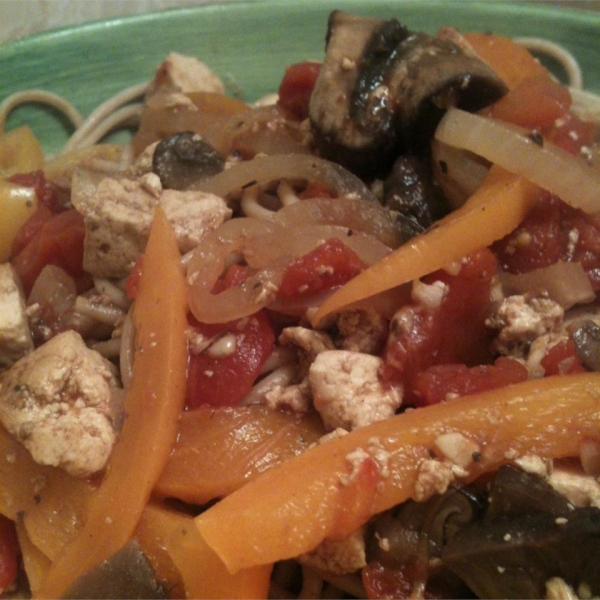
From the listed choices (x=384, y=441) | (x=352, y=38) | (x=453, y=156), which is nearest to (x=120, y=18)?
(x=352, y=38)

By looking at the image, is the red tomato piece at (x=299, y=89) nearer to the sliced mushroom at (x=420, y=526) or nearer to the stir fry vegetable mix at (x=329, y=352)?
the stir fry vegetable mix at (x=329, y=352)

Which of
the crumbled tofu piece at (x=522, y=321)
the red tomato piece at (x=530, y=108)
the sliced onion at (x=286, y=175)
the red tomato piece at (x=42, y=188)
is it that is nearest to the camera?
the crumbled tofu piece at (x=522, y=321)

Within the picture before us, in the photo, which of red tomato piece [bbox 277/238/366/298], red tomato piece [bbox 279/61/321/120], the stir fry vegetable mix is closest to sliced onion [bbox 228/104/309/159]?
the stir fry vegetable mix

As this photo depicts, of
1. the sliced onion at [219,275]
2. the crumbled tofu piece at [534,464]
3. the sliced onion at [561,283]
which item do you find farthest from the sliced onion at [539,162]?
the crumbled tofu piece at [534,464]

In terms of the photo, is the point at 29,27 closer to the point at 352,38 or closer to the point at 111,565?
the point at 352,38

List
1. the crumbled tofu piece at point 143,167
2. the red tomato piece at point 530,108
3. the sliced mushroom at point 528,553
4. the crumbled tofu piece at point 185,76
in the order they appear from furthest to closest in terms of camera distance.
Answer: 1. the crumbled tofu piece at point 185,76
2. the crumbled tofu piece at point 143,167
3. the red tomato piece at point 530,108
4. the sliced mushroom at point 528,553

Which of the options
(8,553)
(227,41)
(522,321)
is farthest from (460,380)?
(227,41)

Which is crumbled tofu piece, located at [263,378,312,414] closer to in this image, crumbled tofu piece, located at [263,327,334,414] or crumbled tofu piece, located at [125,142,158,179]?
crumbled tofu piece, located at [263,327,334,414]
